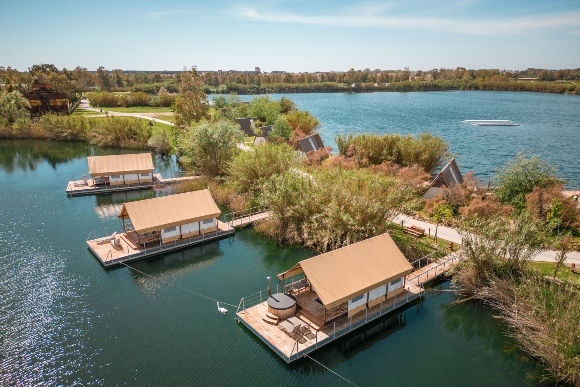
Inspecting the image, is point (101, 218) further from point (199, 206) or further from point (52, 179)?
point (52, 179)

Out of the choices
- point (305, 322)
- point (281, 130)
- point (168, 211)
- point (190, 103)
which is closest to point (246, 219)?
point (168, 211)

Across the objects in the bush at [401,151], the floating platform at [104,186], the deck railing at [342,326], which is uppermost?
the bush at [401,151]

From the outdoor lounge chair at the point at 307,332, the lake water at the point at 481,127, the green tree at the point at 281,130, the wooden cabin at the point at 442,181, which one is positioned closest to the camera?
the outdoor lounge chair at the point at 307,332

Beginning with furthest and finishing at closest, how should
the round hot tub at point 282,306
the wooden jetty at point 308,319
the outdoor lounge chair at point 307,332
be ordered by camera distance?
the round hot tub at point 282,306 < the outdoor lounge chair at point 307,332 < the wooden jetty at point 308,319

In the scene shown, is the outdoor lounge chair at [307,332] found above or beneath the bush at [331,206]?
beneath

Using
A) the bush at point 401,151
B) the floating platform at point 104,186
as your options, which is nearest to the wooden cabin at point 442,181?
the bush at point 401,151

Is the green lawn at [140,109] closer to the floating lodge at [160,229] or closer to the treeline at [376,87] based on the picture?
the treeline at [376,87]
